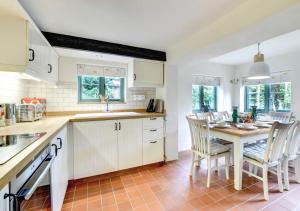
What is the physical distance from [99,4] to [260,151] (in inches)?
104

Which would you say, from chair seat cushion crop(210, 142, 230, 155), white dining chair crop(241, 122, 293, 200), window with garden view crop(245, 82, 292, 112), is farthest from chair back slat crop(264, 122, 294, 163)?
window with garden view crop(245, 82, 292, 112)

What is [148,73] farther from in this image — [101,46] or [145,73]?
[101,46]

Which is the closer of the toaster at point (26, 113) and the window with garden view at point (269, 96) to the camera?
the toaster at point (26, 113)

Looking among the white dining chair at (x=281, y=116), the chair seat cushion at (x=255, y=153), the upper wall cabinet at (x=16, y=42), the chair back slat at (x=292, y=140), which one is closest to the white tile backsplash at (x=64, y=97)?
the upper wall cabinet at (x=16, y=42)

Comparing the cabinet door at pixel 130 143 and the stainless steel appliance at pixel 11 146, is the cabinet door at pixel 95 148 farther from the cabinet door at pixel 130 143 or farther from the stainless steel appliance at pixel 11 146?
the stainless steel appliance at pixel 11 146

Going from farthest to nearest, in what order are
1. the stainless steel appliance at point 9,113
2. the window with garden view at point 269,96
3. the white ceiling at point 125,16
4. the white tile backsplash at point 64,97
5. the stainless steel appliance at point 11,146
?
1. the window with garden view at point 269,96
2. the white tile backsplash at point 64,97
3. the stainless steel appliance at point 9,113
4. the white ceiling at point 125,16
5. the stainless steel appliance at point 11,146

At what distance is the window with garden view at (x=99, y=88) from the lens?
2.77 meters

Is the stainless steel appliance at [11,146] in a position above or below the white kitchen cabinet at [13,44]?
below

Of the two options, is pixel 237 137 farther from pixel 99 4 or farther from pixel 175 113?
pixel 99 4

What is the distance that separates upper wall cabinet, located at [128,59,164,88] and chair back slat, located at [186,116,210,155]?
1036mm

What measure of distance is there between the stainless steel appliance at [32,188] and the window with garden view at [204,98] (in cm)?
349

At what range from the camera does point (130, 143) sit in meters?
2.47

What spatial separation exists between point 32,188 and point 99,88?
2.29m

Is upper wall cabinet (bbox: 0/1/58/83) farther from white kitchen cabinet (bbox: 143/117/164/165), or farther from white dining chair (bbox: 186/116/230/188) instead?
white dining chair (bbox: 186/116/230/188)
